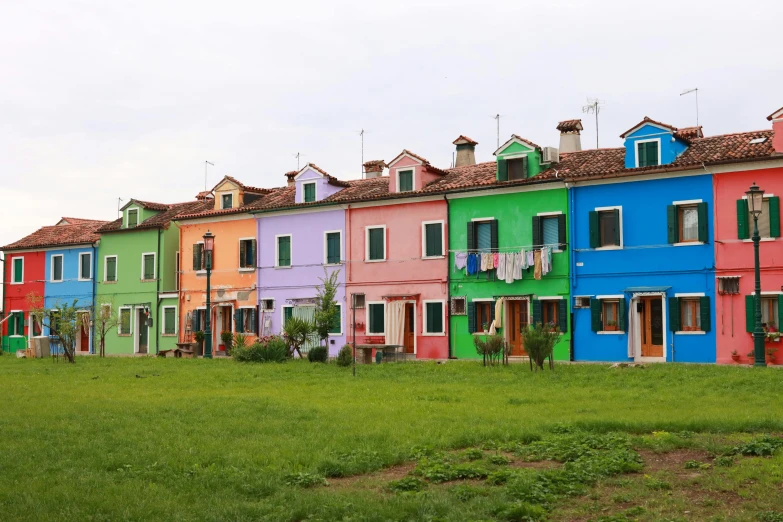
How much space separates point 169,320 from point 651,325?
78.0 ft

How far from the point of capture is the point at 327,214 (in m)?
38.1

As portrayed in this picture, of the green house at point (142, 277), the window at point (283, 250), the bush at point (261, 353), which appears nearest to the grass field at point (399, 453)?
the bush at point (261, 353)

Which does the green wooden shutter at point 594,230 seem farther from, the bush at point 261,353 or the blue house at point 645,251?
the bush at point 261,353

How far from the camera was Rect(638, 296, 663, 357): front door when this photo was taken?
1167 inches

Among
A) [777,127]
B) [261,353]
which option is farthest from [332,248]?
[777,127]

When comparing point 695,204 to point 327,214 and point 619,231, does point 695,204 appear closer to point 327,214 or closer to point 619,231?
point 619,231

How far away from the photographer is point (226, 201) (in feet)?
139

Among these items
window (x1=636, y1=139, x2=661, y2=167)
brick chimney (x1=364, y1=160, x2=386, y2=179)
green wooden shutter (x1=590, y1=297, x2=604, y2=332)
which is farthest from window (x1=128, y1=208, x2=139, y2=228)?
window (x1=636, y1=139, x2=661, y2=167)

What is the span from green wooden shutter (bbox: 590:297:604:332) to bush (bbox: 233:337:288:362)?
34.4 feet

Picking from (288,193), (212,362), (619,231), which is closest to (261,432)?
(212,362)

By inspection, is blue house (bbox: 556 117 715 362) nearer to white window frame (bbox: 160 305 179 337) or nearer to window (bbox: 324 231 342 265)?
window (bbox: 324 231 342 265)

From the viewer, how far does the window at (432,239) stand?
34.7 metres

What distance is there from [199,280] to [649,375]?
25.7m

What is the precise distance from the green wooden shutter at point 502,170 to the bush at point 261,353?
1010 cm
